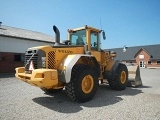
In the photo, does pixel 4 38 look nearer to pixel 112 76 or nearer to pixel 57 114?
pixel 112 76

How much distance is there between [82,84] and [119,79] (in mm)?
2941

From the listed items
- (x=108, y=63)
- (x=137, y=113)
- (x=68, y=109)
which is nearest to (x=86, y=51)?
(x=108, y=63)

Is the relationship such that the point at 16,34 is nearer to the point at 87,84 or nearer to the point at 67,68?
the point at 87,84

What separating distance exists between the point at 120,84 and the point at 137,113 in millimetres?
3594

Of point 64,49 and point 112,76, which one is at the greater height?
point 64,49

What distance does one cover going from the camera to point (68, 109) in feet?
18.4

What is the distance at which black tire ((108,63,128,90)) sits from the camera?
850 cm

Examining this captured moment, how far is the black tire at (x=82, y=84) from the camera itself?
6.05 m

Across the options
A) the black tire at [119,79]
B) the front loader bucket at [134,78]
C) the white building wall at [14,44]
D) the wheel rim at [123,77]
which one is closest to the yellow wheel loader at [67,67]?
the black tire at [119,79]

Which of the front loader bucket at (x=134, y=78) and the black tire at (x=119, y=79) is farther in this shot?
the front loader bucket at (x=134, y=78)

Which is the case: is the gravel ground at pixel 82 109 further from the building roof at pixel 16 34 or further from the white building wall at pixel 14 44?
the building roof at pixel 16 34

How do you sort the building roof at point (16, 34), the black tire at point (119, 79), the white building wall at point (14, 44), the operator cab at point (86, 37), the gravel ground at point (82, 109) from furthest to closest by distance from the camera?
the building roof at point (16, 34) → the white building wall at point (14, 44) → the black tire at point (119, 79) → the operator cab at point (86, 37) → the gravel ground at point (82, 109)

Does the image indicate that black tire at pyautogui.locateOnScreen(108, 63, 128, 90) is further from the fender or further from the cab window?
the fender

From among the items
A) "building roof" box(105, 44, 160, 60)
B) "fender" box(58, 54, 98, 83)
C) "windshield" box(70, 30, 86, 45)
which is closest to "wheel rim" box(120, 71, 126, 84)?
"windshield" box(70, 30, 86, 45)
